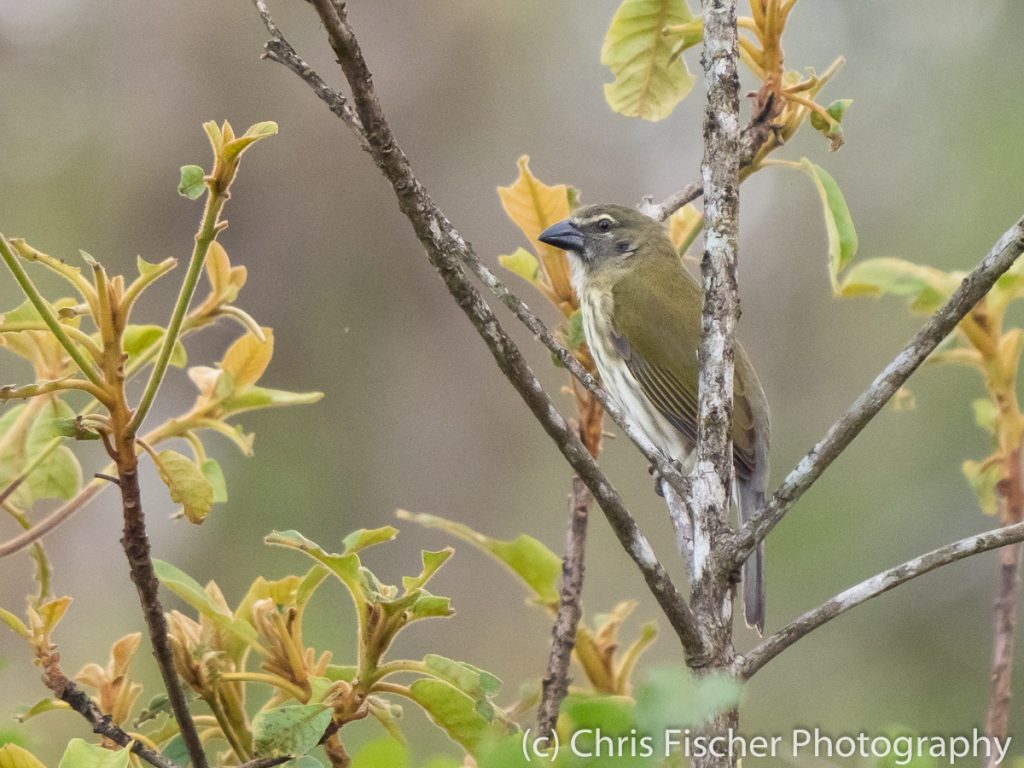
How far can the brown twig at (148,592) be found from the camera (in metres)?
1.19

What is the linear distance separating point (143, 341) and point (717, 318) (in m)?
0.80

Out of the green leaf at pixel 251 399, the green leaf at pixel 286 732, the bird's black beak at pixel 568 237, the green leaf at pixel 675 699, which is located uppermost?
the bird's black beak at pixel 568 237

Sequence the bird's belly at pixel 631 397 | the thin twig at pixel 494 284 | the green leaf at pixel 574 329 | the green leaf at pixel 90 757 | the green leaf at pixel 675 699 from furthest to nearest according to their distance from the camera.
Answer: the bird's belly at pixel 631 397 → the green leaf at pixel 574 329 → the thin twig at pixel 494 284 → the green leaf at pixel 90 757 → the green leaf at pixel 675 699

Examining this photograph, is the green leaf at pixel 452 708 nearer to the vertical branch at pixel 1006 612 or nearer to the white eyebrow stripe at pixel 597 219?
the vertical branch at pixel 1006 612

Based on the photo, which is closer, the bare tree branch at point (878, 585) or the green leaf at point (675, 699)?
the green leaf at point (675, 699)

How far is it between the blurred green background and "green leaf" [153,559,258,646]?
4.57 meters

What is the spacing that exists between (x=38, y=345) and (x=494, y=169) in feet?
23.5

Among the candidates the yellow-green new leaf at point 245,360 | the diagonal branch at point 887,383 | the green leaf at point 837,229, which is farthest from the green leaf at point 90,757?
the green leaf at point 837,229

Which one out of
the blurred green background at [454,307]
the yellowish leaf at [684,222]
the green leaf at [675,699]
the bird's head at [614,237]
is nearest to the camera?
the green leaf at [675,699]

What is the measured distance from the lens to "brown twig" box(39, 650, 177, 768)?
1.27 m

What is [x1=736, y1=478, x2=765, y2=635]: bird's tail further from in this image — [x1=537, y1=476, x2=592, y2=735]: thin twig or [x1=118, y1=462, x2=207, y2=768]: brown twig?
[x1=118, y1=462, x2=207, y2=768]: brown twig

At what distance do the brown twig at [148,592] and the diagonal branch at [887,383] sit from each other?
0.69 m

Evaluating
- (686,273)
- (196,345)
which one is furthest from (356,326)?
(686,273)

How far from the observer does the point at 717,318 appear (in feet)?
5.61
